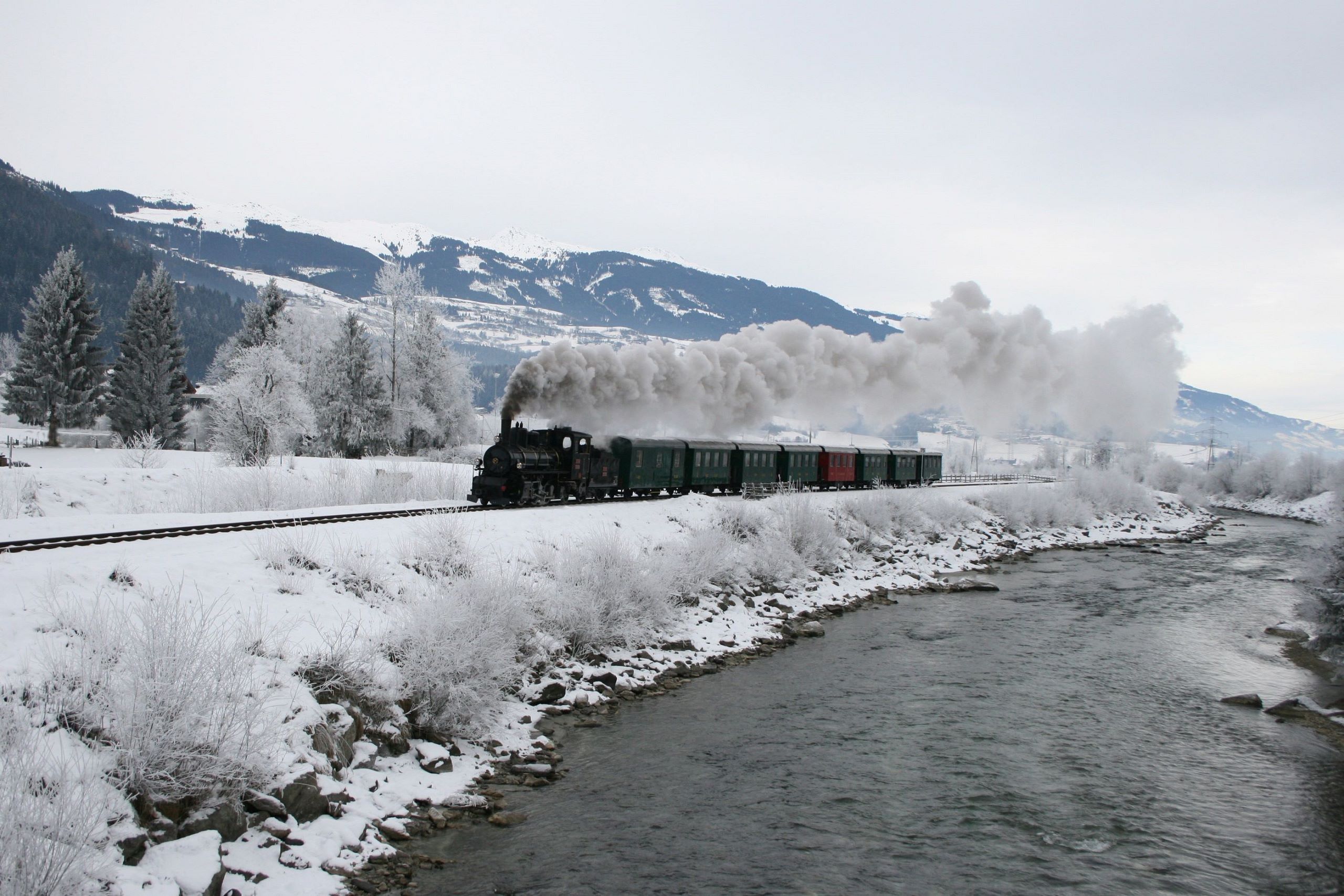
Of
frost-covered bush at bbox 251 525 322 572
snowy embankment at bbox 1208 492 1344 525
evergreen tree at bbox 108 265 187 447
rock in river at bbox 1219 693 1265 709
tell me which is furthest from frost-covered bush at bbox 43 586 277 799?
snowy embankment at bbox 1208 492 1344 525

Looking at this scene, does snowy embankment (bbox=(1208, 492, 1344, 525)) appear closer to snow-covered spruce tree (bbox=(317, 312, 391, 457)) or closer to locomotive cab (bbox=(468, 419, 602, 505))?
locomotive cab (bbox=(468, 419, 602, 505))

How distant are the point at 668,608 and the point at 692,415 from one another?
13959 millimetres

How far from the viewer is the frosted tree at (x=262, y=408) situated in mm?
37719

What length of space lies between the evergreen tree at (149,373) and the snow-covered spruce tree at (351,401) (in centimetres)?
1137

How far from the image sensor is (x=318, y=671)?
35.5 ft

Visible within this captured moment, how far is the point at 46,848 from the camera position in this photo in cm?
627

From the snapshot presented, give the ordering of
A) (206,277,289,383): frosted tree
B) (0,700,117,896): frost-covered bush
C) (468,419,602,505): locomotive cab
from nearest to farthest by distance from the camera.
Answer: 1. (0,700,117,896): frost-covered bush
2. (468,419,602,505): locomotive cab
3. (206,277,289,383): frosted tree

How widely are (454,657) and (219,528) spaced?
7496 mm

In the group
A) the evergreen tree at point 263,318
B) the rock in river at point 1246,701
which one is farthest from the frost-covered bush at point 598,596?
the evergreen tree at point 263,318

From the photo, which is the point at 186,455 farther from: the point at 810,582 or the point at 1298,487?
the point at 1298,487

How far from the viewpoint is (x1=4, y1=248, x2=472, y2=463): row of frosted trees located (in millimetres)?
45250

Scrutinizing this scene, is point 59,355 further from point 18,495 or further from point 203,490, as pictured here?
point 203,490

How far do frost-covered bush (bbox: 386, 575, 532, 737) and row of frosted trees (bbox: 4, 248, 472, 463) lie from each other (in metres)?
32.1

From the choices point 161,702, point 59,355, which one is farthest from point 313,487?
point 59,355
